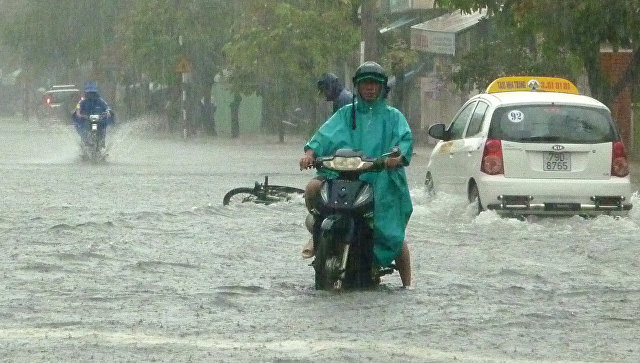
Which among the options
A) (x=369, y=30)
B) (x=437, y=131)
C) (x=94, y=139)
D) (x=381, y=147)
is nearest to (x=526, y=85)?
(x=437, y=131)

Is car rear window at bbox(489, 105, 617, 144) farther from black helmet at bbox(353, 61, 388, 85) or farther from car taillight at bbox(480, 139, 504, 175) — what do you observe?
black helmet at bbox(353, 61, 388, 85)

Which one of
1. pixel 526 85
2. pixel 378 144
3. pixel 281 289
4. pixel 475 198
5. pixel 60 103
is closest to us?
pixel 378 144

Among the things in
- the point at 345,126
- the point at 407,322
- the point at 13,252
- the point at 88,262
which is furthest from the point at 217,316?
the point at 13,252

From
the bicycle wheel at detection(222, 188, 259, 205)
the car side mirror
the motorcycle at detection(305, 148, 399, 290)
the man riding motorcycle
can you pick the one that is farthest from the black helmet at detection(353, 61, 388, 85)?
the man riding motorcycle

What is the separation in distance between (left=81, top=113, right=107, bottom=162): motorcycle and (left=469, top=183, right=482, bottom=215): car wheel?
18.5 metres

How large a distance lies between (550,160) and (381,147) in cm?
555

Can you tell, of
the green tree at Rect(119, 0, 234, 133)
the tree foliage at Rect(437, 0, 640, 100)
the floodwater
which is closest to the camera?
the floodwater

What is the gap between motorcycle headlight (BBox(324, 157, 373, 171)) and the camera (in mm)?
10680

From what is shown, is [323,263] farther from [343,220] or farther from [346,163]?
[346,163]

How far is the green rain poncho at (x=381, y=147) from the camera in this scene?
11062 mm

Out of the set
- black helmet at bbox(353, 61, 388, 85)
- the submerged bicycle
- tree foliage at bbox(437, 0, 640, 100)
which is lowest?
the submerged bicycle

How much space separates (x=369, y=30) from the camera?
1620 inches

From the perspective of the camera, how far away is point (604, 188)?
54.3 ft

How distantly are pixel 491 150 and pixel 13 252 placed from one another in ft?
16.1
